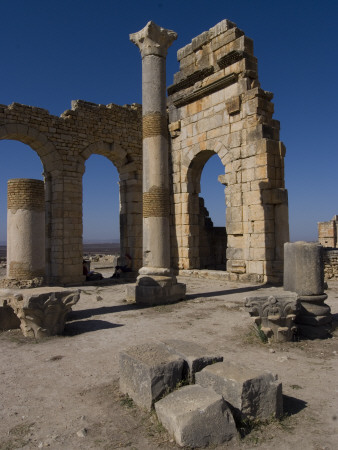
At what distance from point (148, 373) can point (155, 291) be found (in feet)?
16.6

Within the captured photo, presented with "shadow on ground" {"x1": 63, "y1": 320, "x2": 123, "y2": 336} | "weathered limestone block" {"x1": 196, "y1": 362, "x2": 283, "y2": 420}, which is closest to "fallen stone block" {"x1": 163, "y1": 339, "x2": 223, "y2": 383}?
"weathered limestone block" {"x1": 196, "y1": 362, "x2": 283, "y2": 420}

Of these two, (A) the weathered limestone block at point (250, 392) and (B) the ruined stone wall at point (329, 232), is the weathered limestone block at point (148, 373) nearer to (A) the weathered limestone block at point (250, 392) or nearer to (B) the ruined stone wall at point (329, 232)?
(A) the weathered limestone block at point (250, 392)

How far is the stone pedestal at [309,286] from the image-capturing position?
5.71 m

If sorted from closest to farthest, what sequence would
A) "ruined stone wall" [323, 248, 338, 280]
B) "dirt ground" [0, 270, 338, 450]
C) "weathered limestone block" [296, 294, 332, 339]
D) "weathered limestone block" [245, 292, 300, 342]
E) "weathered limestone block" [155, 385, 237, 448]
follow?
"weathered limestone block" [155, 385, 237, 448] → "dirt ground" [0, 270, 338, 450] → "weathered limestone block" [245, 292, 300, 342] → "weathered limestone block" [296, 294, 332, 339] → "ruined stone wall" [323, 248, 338, 280]

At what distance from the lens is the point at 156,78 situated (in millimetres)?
9297

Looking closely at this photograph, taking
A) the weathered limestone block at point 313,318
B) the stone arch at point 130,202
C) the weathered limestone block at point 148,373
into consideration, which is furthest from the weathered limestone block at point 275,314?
the stone arch at point 130,202

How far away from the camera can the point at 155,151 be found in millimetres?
9203

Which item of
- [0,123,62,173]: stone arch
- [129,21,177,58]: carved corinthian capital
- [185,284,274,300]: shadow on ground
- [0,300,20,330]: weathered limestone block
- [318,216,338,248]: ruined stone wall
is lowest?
[185,284,274,300]: shadow on ground

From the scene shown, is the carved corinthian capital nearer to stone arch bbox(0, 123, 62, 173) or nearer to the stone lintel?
the stone lintel

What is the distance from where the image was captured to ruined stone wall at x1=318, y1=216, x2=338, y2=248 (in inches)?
828

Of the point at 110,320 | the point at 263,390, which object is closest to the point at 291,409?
the point at 263,390

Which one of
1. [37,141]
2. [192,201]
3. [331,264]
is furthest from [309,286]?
[37,141]

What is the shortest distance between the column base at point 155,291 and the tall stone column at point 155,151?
0.07m

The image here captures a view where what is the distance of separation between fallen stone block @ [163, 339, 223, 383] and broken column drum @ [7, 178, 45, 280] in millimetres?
4345
